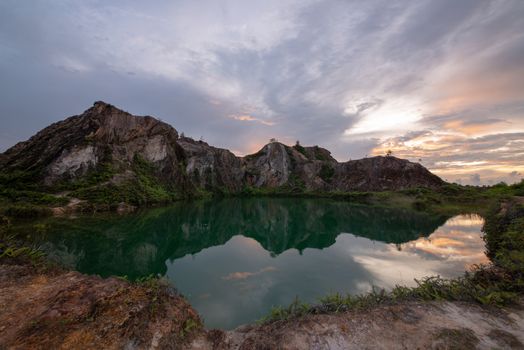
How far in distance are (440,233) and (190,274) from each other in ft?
68.3

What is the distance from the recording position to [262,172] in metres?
80.8

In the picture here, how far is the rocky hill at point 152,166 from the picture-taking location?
31.2 meters

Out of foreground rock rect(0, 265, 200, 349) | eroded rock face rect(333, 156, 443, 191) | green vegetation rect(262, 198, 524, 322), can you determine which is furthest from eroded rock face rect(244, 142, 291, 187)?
foreground rock rect(0, 265, 200, 349)

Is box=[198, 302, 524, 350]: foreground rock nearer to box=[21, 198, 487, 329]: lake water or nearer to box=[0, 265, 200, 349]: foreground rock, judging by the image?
box=[0, 265, 200, 349]: foreground rock

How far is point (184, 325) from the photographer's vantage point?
4.59m

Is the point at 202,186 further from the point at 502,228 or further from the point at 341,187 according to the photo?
the point at 502,228

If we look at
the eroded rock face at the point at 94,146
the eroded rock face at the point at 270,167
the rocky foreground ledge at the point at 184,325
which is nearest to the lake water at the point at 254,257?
the rocky foreground ledge at the point at 184,325

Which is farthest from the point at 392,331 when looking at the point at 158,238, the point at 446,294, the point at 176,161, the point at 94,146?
the point at 176,161

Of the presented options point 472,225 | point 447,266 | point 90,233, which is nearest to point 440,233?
point 472,225

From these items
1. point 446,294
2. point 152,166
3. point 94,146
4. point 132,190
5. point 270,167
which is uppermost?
point 270,167

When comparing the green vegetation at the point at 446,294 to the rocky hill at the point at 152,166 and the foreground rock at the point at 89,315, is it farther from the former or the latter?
the rocky hill at the point at 152,166

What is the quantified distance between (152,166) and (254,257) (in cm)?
4362

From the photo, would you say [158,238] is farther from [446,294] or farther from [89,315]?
[446,294]

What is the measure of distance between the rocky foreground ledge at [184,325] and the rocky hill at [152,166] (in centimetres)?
2847
